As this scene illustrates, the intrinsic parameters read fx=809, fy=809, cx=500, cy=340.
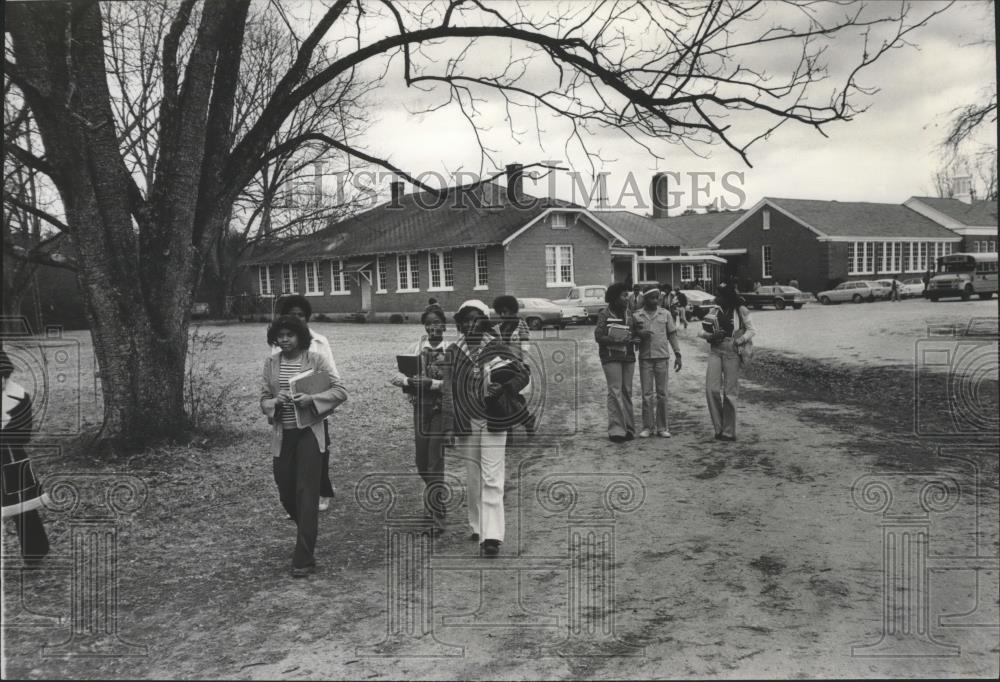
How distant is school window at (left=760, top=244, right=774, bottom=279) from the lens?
180 feet

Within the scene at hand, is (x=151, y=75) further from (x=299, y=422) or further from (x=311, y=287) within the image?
(x=311, y=287)

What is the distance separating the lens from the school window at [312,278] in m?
47.0

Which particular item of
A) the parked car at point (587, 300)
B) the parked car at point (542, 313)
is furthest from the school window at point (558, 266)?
the parked car at point (542, 313)

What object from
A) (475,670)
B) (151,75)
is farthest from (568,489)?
(151,75)

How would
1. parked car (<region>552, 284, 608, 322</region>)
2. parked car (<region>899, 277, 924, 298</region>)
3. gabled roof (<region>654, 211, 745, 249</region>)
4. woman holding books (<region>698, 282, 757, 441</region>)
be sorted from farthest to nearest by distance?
gabled roof (<region>654, 211, 745, 249</region>) → parked car (<region>899, 277, 924, 298</region>) → parked car (<region>552, 284, 608, 322</region>) → woman holding books (<region>698, 282, 757, 441</region>)

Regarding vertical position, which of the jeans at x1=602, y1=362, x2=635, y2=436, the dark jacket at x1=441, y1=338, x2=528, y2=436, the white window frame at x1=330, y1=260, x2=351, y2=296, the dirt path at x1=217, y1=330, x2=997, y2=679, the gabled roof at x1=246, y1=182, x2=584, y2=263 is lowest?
the dirt path at x1=217, y1=330, x2=997, y2=679

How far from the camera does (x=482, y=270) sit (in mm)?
38062

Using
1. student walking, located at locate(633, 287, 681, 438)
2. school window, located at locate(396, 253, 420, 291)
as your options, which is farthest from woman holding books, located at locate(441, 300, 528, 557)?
school window, located at locate(396, 253, 420, 291)

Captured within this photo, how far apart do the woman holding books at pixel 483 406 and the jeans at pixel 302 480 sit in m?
1.06

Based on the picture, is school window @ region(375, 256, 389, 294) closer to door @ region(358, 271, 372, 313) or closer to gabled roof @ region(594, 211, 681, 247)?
door @ region(358, 271, 372, 313)

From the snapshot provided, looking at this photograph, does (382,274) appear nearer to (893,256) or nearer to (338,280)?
(338,280)

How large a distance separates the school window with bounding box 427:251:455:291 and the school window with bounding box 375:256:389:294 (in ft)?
10.5

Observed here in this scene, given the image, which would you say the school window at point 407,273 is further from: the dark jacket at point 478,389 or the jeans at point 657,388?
the dark jacket at point 478,389

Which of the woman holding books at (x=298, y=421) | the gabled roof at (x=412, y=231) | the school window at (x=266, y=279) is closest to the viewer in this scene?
the woman holding books at (x=298, y=421)
